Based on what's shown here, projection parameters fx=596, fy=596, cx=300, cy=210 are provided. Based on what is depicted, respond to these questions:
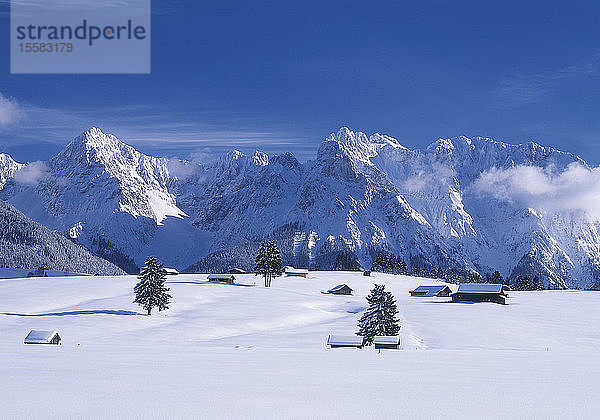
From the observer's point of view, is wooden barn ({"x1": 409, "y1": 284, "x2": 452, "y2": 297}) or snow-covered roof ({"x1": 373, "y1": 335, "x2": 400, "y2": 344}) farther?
wooden barn ({"x1": 409, "y1": 284, "x2": 452, "y2": 297})

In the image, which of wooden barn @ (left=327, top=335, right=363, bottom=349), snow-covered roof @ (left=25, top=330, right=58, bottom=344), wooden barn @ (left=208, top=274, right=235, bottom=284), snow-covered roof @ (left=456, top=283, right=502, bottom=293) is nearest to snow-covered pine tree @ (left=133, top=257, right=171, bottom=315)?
snow-covered roof @ (left=25, top=330, right=58, bottom=344)

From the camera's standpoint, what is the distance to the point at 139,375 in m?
23.9

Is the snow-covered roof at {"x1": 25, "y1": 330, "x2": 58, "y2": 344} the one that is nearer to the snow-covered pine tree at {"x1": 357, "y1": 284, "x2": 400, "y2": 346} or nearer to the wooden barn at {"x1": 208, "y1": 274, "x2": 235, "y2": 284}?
the snow-covered pine tree at {"x1": 357, "y1": 284, "x2": 400, "y2": 346}

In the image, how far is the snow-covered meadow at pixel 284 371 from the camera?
17500 millimetres

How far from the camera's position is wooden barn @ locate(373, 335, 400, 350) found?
50531 mm

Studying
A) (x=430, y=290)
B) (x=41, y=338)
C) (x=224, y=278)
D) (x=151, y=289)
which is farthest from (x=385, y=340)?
(x=224, y=278)

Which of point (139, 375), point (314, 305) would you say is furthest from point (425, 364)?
point (314, 305)

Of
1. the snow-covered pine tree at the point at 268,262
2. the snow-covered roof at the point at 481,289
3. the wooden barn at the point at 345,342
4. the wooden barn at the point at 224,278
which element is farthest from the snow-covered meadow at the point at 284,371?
the wooden barn at the point at 224,278

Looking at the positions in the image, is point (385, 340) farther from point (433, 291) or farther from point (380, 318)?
point (433, 291)

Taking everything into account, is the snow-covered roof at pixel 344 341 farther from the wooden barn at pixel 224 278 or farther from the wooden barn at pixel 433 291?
the wooden barn at pixel 224 278

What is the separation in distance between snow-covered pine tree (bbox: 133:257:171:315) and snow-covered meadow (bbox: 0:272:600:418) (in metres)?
2.24

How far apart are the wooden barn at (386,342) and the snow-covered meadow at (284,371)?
2.49 metres

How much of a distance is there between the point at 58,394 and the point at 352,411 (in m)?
9.17

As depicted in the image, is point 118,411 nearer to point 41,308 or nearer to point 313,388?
point 313,388
